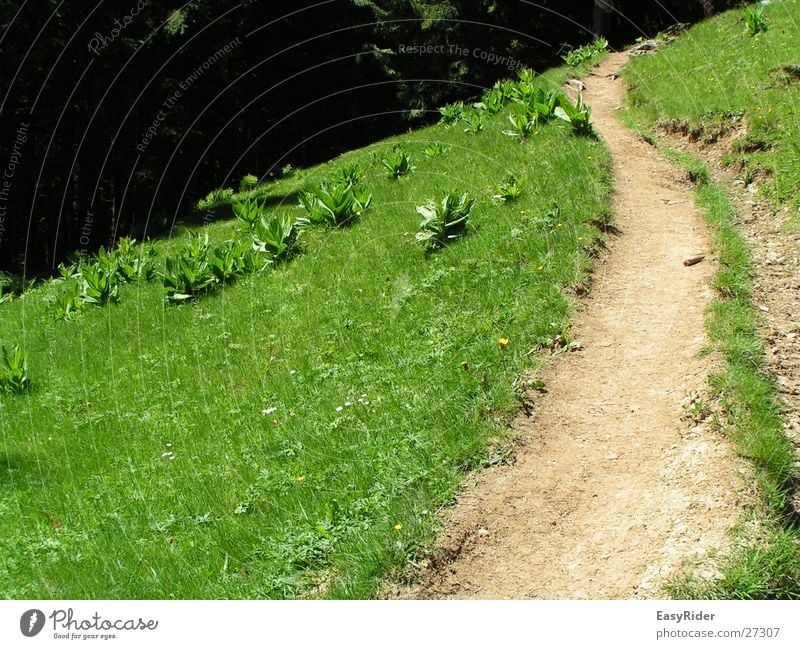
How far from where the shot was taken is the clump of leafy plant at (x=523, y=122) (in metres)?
14.1

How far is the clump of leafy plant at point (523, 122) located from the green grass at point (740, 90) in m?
2.56

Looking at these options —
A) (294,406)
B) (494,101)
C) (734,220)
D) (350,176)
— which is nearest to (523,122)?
(350,176)

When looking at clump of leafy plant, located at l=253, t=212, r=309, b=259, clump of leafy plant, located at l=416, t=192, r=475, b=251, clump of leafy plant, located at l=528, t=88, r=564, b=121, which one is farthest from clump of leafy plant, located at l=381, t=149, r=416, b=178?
clump of leafy plant, located at l=416, t=192, r=475, b=251

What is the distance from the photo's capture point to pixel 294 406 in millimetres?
8023

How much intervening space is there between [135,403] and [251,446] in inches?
100

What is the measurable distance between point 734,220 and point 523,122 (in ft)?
16.4

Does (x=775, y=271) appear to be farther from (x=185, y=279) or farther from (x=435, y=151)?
(x=185, y=279)

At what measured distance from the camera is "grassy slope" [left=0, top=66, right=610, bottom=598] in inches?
237

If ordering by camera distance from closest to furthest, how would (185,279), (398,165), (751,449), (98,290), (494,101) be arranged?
(751,449), (185,279), (98,290), (398,165), (494,101)

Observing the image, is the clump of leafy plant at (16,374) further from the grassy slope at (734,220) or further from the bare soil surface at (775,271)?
the bare soil surface at (775,271)

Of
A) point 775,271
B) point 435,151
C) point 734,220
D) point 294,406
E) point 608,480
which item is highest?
point 435,151

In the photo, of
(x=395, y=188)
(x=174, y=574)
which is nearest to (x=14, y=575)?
(x=174, y=574)

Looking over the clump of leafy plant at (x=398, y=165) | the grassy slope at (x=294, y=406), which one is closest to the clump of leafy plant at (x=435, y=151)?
the clump of leafy plant at (x=398, y=165)

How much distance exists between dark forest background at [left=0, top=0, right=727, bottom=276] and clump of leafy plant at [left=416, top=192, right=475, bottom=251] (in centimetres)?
1244
